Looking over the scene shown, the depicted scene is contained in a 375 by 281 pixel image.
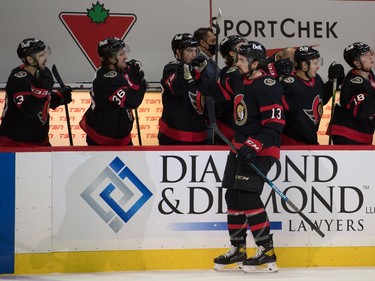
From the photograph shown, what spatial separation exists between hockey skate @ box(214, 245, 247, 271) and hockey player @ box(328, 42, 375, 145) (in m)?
1.22

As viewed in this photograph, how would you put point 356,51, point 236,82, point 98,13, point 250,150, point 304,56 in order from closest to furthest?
point 250,150
point 236,82
point 304,56
point 356,51
point 98,13

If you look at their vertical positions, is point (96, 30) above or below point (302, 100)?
above

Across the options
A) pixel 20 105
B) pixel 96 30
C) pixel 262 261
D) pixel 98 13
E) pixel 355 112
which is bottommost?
pixel 262 261

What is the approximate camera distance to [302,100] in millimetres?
7344

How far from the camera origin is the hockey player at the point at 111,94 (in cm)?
710

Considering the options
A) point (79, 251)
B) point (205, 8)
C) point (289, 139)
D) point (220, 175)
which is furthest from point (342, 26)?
point (79, 251)

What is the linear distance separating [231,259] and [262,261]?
20cm

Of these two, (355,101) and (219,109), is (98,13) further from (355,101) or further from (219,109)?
(355,101)

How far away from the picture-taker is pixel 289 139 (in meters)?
7.38

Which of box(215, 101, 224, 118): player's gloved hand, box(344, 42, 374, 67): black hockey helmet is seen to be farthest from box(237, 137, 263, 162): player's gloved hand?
box(344, 42, 374, 67): black hockey helmet

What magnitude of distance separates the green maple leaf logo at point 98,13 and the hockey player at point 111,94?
5.13 feet

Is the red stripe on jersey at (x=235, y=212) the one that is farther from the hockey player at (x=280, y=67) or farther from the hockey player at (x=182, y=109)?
the hockey player at (x=280, y=67)

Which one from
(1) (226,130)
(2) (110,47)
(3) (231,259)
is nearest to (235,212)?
(3) (231,259)

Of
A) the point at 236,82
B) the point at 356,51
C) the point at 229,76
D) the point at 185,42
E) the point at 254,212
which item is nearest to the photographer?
the point at 254,212
